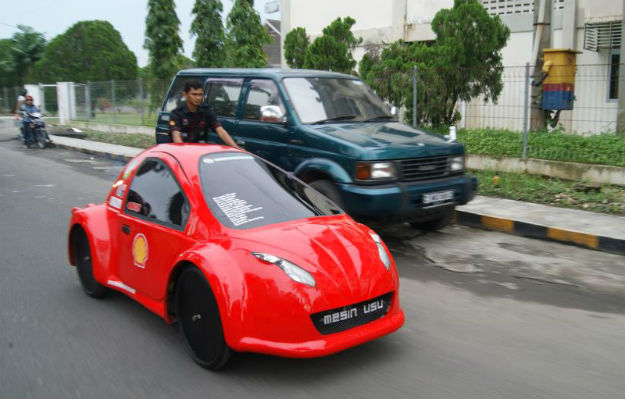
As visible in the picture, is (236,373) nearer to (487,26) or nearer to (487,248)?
(487,248)

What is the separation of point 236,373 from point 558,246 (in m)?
4.71

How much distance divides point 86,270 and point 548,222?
5387 millimetres

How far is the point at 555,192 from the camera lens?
9.14m

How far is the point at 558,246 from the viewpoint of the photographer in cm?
707

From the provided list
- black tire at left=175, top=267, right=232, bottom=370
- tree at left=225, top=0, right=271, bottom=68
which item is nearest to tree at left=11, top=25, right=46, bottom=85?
tree at left=225, top=0, right=271, bottom=68

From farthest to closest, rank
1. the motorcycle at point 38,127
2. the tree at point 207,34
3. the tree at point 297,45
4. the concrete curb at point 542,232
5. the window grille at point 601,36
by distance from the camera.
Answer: the tree at point 207,34
the motorcycle at point 38,127
the tree at point 297,45
the window grille at point 601,36
the concrete curb at point 542,232

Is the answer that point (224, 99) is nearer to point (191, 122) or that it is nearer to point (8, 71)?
point (191, 122)

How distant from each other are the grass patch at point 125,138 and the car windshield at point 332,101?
11849 mm

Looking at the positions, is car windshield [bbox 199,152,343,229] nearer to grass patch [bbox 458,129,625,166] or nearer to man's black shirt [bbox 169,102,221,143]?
man's black shirt [bbox 169,102,221,143]

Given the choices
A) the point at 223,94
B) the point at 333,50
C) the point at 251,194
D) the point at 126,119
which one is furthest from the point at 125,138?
the point at 251,194

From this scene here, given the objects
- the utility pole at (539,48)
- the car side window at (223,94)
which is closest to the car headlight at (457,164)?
the car side window at (223,94)

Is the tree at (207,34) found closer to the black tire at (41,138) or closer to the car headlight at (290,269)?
the black tire at (41,138)

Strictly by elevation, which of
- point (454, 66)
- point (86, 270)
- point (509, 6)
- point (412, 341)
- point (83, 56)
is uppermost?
point (83, 56)

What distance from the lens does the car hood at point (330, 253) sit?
3656 millimetres
